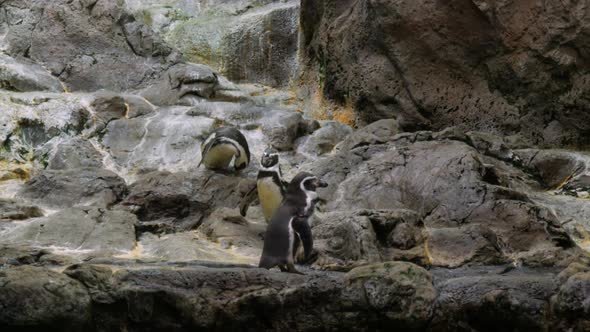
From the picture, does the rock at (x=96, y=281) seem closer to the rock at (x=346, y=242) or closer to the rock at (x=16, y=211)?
the rock at (x=346, y=242)

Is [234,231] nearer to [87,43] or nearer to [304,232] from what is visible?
[304,232]

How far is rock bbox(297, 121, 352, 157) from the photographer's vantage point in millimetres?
12688

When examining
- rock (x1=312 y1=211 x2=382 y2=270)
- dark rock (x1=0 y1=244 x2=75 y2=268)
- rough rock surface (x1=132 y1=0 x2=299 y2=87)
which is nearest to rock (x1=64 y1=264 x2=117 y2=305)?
dark rock (x1=0 y1=244 x2=75 y2=268)

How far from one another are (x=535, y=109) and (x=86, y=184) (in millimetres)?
6630

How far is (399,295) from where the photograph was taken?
5.73 m

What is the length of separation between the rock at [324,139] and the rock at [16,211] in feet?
14.2

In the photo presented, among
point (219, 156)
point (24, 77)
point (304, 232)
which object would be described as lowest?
point (24, 77)

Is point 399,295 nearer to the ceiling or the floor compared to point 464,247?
nearer to the ceiling

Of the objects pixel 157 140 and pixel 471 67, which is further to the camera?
pixel 471 67

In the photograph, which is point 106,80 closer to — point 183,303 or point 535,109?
point 535,109

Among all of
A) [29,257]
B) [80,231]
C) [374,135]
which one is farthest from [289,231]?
[374,135]

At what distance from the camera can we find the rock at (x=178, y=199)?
10359 mm

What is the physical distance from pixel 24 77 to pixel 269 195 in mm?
6085

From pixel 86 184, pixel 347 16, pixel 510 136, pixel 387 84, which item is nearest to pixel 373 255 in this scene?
pixel 86 184
